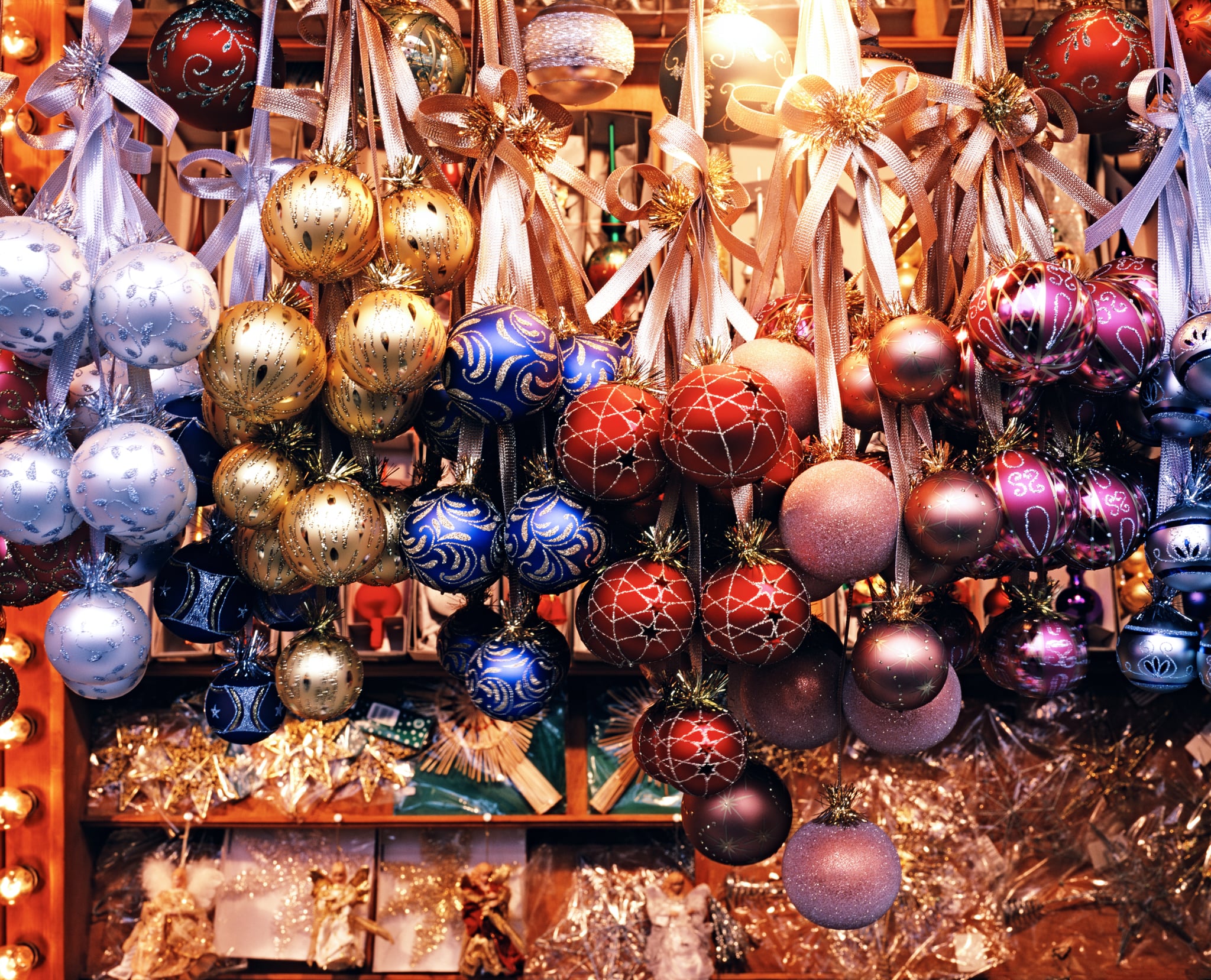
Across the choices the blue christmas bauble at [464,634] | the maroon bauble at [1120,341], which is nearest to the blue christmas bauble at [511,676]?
the blue christmas bauble at [464,634]

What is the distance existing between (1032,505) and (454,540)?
1.36ft

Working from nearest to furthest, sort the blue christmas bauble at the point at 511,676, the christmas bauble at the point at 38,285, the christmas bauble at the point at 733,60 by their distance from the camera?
the christmas bauble at the point at 38,285 < the blue christmas bauble at the point at 511,676 < the christmas bauble at the point at 733,60

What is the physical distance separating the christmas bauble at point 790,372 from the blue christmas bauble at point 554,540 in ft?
0.56

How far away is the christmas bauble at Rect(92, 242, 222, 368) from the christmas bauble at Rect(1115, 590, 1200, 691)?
0.74 metres

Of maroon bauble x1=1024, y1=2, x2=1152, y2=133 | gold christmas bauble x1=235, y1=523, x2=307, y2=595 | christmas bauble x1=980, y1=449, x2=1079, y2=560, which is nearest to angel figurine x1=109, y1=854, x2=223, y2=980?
gold christmas bauble x1=235, y1=523, x2=307, y2=595

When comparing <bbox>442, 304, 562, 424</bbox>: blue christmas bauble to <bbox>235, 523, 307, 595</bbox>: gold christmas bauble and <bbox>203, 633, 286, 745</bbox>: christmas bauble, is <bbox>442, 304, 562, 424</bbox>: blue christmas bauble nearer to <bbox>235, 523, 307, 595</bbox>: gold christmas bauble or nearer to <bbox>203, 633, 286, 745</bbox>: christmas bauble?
<bbox>235, 523, 307, 595</bbox>: gold christmas bauble

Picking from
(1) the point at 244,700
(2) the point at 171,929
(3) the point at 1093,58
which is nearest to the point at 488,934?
(2) the point at 171,929

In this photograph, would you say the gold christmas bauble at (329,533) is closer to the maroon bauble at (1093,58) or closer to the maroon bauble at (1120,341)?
the maroon bauble at (1120,341)

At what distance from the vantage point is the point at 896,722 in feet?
2.74

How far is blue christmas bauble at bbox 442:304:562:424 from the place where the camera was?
74 cm

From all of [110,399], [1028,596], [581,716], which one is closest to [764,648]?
[1028,596]

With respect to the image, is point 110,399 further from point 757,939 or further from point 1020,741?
point 1020,741

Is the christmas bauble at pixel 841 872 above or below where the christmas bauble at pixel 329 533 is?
below

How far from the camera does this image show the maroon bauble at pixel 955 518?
2.43ft
